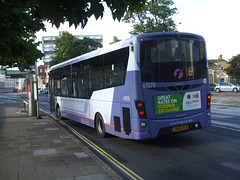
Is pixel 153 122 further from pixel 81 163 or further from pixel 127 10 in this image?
pixel 127 10

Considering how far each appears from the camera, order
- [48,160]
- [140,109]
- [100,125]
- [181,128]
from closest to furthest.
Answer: [48,160]
[140,109]
[181,128]
[100,125]

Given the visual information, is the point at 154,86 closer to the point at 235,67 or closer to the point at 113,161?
the point at 113,161

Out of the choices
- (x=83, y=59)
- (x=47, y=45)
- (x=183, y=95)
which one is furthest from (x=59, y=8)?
(x=47, y=45)

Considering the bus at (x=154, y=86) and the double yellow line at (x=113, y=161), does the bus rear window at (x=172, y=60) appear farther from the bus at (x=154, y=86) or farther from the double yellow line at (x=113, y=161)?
the double yellow line at (x=113, y=161)

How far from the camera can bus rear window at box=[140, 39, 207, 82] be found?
6066mm

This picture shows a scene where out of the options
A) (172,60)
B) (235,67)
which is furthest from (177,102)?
(235,67)

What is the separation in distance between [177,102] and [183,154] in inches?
54.1

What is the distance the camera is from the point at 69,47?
165 ft

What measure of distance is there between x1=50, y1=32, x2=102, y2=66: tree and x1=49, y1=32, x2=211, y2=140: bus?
143 ft

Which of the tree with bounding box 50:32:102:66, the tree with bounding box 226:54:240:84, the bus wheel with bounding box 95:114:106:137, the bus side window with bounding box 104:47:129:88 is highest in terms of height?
the tree with bounding box 50:32:102:66

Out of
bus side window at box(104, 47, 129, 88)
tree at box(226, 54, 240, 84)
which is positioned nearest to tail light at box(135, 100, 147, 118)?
bus side window at box(104, 47, 129, 88)

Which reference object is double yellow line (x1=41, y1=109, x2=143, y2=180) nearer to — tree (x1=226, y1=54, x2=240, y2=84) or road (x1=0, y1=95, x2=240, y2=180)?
road (x1=0, y1=95, x2=240, y2=180)

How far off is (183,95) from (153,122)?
1.21 m

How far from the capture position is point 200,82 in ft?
22.4
